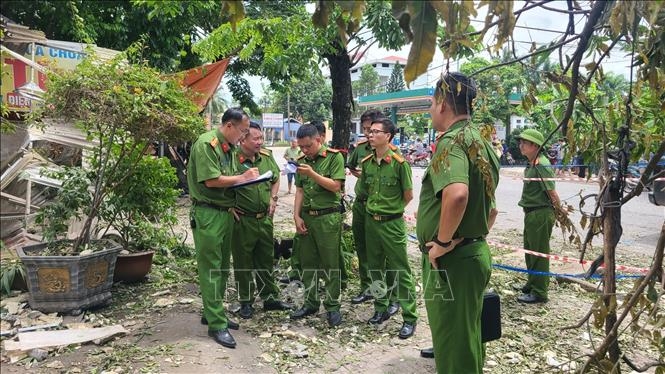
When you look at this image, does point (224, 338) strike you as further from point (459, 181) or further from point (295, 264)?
point (459, 181)

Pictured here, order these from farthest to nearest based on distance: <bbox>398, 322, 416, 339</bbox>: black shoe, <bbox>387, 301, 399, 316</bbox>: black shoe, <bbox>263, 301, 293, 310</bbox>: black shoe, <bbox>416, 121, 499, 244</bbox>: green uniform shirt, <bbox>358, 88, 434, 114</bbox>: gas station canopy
A: <bbox>358, 88, 434, 114</bbox>: gas station canopy < <bbox>263, 301, 293, 310</bbox>: black shoe < <bbox>387, 301, 399, 316</bbox>: black shoe < <bbox>398, 322, 416, 339</bbox>: black shoe < <bbox>416, 121, 499, 244</bbox>: green uniform shirt

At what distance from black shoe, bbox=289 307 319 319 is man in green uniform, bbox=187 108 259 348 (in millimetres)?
772

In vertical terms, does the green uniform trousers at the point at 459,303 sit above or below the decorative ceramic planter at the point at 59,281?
above

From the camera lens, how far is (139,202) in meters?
5.40

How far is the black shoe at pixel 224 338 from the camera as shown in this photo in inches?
152

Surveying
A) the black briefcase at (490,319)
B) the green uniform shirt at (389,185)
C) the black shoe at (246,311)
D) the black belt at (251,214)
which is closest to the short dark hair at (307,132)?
the green uniform shirt at (389,185)

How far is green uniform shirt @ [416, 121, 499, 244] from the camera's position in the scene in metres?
2.42

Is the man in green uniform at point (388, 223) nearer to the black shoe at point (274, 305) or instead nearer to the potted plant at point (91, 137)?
the black shoe at point (274, 305)

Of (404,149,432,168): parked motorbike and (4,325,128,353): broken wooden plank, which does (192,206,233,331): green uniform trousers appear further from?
(404,149,432,168): parked motorbike

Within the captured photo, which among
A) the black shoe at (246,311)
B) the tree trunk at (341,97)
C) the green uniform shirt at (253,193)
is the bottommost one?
the black shoe at (246,311)

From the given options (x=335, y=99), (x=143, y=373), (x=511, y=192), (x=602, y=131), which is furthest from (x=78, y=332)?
(x=511, y=192)

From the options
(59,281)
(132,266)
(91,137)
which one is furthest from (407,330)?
(91,137)

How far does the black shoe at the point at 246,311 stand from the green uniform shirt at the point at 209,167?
3.81 feet

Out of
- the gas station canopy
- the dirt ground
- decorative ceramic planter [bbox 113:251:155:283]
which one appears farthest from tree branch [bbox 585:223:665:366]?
the gas station canopy
